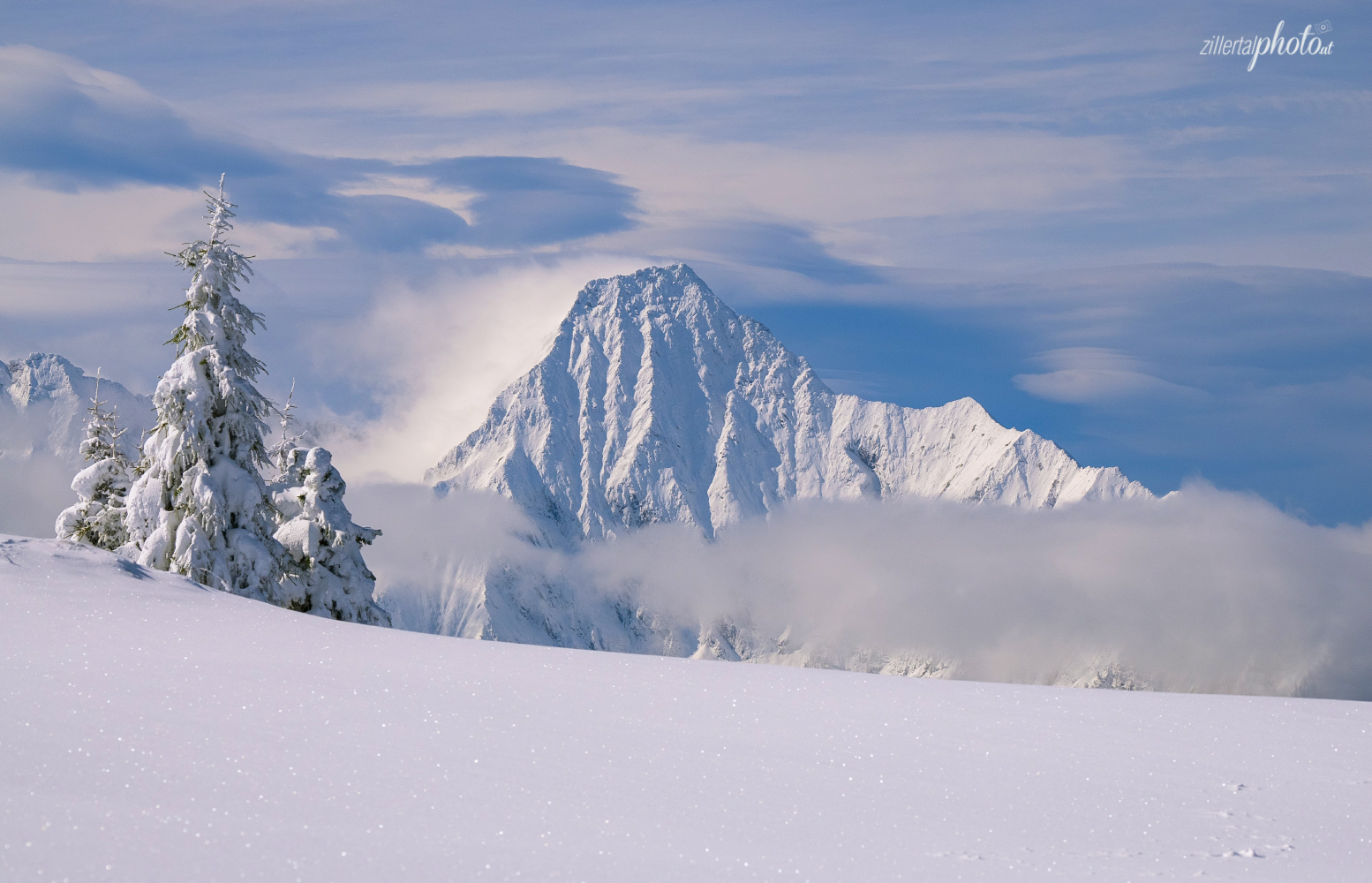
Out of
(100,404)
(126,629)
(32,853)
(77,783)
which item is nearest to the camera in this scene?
(32,853)

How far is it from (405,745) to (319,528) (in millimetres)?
22992

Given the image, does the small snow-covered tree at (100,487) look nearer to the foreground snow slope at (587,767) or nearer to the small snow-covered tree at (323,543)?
the small snow-covered tree at (323,543)

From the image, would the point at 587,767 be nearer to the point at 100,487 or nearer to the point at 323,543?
the point at 323,543

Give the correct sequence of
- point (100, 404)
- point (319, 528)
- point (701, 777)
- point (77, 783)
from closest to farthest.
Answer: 1. point (77, 783)
2. point (701, 777)
3. point (319, 528)
4. point (100, 404)

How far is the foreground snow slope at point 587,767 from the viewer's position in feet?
19.4

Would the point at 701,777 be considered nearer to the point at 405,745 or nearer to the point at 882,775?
the point at 882,775

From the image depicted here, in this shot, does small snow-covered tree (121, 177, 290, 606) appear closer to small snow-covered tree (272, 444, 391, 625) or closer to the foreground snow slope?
small snow-covered tree (272, 444, 391, 625)

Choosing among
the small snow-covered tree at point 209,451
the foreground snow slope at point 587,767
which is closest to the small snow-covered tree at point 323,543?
the small snow-covered tree at point 209,451

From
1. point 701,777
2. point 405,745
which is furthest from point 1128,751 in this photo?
point 405,745

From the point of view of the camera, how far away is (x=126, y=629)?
9.46m

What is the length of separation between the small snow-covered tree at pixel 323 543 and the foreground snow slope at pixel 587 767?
17.7 metres

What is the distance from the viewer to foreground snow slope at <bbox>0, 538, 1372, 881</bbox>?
19.4 feet

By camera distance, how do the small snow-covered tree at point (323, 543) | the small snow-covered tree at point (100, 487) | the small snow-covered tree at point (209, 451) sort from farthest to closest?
the small snow-covered tree at point (323, 543), the small snow-covered tree at point (100, 487), the small snow-covered tree at point (209, 451)

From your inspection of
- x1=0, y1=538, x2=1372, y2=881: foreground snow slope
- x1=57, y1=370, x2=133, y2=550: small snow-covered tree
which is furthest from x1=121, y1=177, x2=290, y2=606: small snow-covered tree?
x1=0, y1=538, x2=1372, y2=881: foreground snow slope
